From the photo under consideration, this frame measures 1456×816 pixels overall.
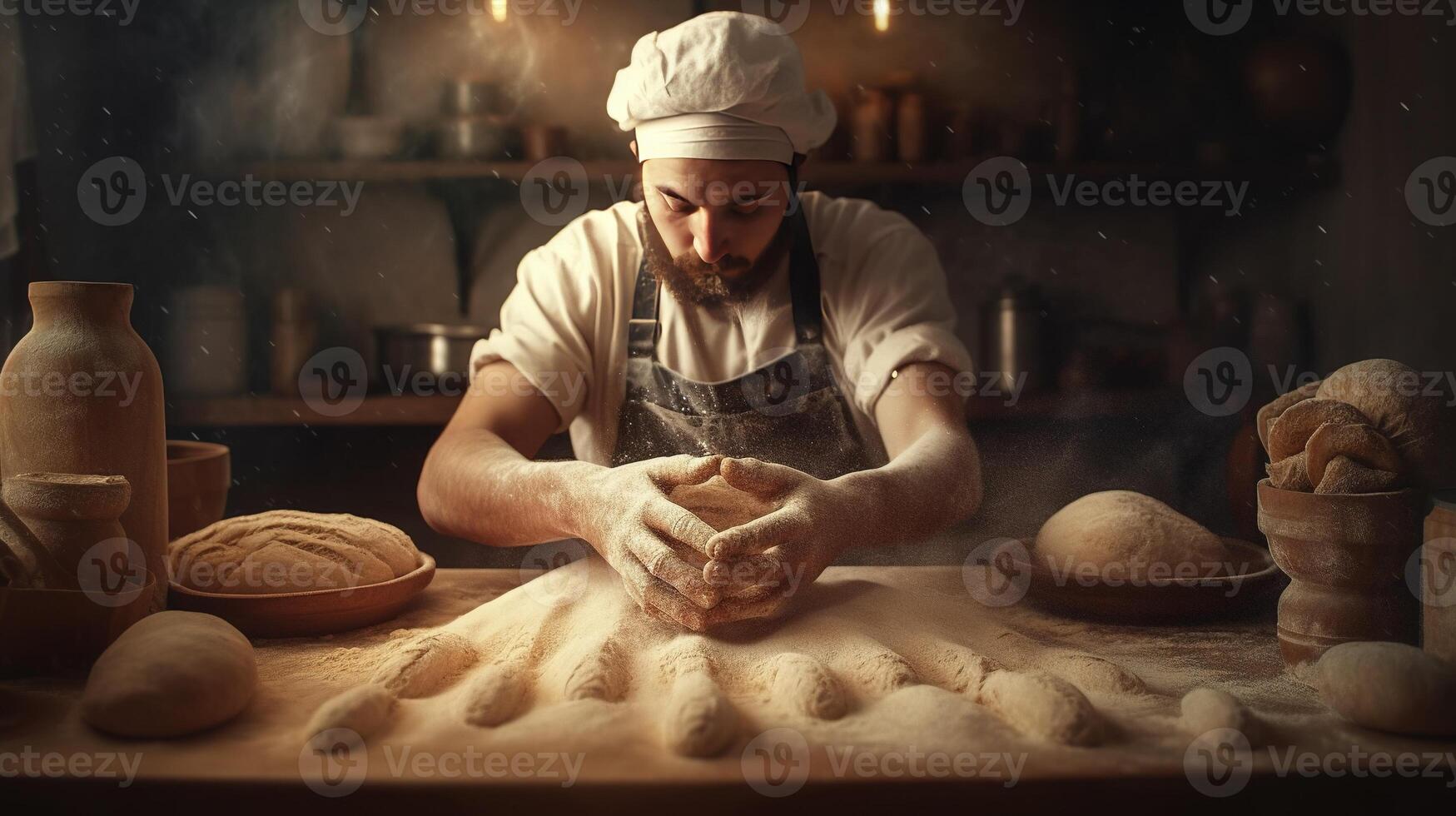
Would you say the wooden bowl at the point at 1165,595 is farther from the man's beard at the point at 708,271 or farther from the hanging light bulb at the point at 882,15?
the hanging light bulb at the point at 882,15

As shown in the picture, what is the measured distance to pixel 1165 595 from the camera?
136 cm

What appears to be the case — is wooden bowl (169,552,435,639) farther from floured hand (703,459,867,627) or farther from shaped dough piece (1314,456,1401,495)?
shaped dough piece (1314,456,1401,495)

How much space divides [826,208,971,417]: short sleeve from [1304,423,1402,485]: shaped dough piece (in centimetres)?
71

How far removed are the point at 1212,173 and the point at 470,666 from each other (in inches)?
104

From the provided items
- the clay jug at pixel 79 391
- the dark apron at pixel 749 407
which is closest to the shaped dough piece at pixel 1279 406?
the dark apron at pixel 749 407

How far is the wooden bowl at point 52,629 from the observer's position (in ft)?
3.68

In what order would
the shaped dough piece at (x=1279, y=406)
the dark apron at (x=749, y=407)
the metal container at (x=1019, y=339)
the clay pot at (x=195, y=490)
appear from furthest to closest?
the metal container at (x=1019, y=339) → the dark apron at (x=749, y=407) → the clay pot at (x=195, y=490) → the shaped dough piece at (x=1279, y=406)

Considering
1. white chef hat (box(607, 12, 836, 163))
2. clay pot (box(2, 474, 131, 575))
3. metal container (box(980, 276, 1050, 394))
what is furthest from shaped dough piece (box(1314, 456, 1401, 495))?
metal container (box(980, 276, 1050, 394))

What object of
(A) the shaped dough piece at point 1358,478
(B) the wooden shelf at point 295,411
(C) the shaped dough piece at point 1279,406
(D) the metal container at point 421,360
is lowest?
(A) the shaped dough piece at point 1358,478

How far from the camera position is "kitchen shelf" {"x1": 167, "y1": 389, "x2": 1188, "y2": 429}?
2852 millimetres

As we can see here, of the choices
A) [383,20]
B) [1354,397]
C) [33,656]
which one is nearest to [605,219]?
[33,656]

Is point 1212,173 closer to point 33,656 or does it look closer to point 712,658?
point 712,658

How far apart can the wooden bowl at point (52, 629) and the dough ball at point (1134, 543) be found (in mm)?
1278

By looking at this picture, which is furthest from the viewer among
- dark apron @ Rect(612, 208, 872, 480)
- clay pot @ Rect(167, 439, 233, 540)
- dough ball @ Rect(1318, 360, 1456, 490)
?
dark apron @ Rect(612, 208, 872, 480)
